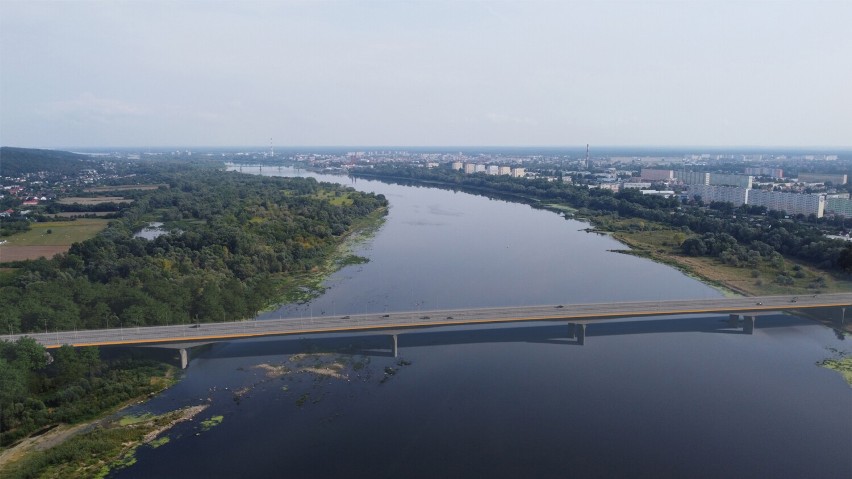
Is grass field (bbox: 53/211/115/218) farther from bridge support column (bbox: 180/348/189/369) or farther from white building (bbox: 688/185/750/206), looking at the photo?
white building (bbox: 688/185/750/206)

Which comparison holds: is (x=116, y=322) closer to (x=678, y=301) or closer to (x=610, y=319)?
(x=610, y=319)

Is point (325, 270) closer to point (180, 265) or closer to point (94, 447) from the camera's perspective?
point (180, 265)

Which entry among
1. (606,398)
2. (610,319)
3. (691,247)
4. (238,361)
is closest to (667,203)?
(691,247)

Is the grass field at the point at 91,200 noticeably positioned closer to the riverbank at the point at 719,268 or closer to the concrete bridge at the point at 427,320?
the concrete bridge at the point at 427,320

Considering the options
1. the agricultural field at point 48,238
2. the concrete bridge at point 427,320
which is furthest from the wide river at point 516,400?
the agricultural field at point 48,238

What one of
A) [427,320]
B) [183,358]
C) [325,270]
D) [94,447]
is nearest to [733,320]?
[427,320]
